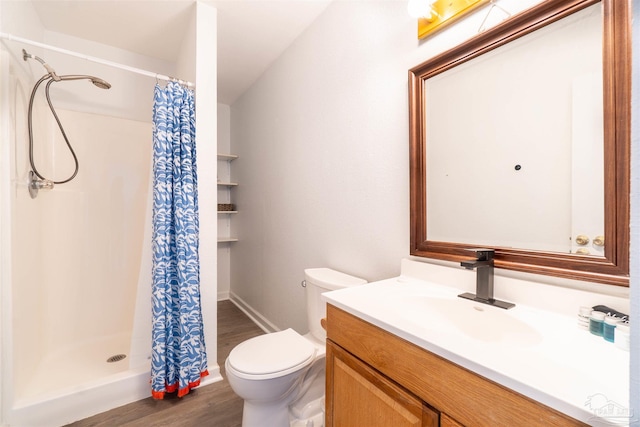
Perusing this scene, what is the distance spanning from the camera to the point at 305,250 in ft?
6.79

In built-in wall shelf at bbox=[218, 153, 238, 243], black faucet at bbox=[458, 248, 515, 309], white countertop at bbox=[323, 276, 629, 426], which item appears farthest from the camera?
built-in wall shelf at bbox=[218, 153, 238, 243]

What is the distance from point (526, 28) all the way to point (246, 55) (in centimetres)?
212

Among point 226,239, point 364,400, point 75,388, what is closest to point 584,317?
point 364,400

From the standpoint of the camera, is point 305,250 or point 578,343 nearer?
point 578,343

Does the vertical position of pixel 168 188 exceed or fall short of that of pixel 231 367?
it exceeds it

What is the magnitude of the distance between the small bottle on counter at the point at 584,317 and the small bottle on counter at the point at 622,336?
0.28 ft

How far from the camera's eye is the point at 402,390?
76 centimetres

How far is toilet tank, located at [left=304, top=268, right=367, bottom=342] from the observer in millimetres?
1512

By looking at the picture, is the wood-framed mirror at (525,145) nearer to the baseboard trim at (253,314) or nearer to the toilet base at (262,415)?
the toilet base at (262,415)

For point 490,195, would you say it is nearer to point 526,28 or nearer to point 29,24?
point 526,28

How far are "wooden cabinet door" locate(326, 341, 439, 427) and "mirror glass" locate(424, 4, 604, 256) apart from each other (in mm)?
633

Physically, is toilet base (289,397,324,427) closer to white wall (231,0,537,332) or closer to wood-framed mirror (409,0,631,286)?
white wall (231,0,537,332)

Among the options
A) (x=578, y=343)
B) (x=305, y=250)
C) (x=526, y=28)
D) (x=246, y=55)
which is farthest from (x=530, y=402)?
(x=246, y=55)

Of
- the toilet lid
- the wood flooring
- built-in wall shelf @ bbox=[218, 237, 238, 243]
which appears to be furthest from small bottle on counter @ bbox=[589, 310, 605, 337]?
built-in wall shelf @ bbox=[218, 237, 238, 243]
